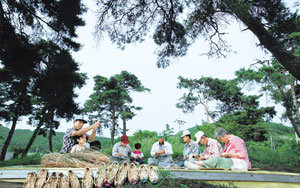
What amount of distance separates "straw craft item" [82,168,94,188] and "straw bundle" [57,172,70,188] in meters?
0.16

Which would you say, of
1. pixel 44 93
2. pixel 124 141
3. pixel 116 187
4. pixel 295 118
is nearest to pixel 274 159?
pixel 295 118

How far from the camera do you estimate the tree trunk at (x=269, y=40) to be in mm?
3395

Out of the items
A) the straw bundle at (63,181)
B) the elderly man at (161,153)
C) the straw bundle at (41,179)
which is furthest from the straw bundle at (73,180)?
the elderly man at (161,153)

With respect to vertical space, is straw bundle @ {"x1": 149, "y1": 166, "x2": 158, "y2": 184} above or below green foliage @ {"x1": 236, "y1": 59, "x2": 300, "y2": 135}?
below

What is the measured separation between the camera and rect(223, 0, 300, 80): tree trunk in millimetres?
3395

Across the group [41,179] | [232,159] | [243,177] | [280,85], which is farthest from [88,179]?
[280,85]

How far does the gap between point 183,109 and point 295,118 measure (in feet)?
50.5

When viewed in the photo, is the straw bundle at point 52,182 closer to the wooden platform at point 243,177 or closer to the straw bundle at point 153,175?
the wooden platform at point 243,177

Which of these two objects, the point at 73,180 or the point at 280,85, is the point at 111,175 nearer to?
Result: the point at 73,180

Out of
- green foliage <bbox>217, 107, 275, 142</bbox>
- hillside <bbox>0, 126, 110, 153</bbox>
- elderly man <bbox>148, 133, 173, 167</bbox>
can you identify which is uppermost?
green foliage <bbox>217, 107, 275, 142</bbox>

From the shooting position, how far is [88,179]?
1.81 m

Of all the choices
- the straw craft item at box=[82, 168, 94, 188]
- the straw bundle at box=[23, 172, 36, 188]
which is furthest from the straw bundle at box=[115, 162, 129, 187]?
the straw bundle at box=[23, 172, 36, 188]

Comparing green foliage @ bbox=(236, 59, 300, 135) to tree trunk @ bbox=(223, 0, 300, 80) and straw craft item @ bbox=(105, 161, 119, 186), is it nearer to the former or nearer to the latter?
tree trunk @ bbox=(223, 0, 300, 80)

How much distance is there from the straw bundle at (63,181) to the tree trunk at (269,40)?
3901mm
